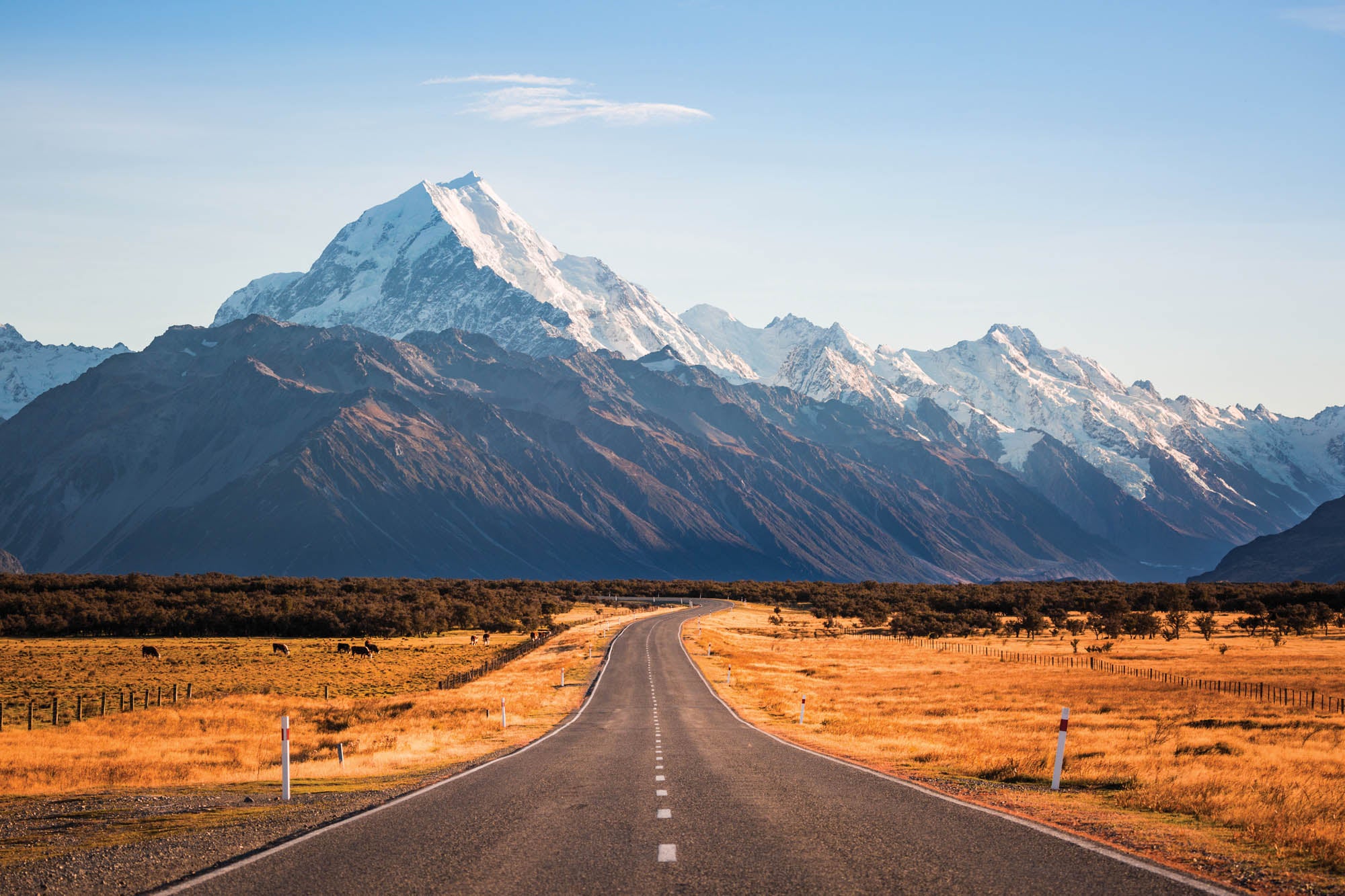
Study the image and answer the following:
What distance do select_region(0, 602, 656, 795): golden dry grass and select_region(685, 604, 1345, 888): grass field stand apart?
31.1 feet

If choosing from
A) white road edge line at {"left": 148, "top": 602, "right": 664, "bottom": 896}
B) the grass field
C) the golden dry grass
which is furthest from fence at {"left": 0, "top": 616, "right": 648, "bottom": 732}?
white road edge line at {"left": 148, "top": 602, "right": 664, "bottom": 896}

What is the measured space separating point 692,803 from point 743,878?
5.58m

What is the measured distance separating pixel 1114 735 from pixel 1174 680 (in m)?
27.4

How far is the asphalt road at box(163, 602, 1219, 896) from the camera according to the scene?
12.7 metres

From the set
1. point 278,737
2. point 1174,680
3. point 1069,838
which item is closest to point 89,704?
point 278,737

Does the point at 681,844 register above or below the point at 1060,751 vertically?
above

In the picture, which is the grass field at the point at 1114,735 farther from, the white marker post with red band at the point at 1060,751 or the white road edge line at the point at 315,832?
the white road edge line at the point at 315,832

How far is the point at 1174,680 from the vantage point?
61.0 metres

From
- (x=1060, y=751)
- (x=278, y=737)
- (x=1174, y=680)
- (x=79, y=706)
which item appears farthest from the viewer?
(x=1174, y=680)

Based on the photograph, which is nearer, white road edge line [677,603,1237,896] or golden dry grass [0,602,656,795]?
white road edge line [677,603,1237,896]

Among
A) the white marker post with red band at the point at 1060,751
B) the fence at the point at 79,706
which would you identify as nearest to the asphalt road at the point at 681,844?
the white marker post with red band at the point at 1060,751

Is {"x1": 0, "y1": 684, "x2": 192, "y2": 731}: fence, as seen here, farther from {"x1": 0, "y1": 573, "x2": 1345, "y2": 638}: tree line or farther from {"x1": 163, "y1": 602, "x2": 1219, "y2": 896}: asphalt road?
{"x1": 0, "y1": 573, "x2": 1345, "y2": 638}: tree line

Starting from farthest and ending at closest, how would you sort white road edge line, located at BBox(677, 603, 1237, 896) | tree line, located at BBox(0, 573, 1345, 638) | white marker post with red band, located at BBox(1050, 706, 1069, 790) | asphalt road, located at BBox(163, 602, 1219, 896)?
1. tree line, located at BBox(0, 573, 1345, 638)
2. white marker post with red band, located at BBox(1050, 706, 1069, 790)
3. white road edge line, located at BBox(677, 603, 1237, 896)
4. asphalt road, located at BBox(163, 602, 1219, 896)

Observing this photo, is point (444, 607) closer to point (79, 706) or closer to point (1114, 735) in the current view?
point (79, 706)
